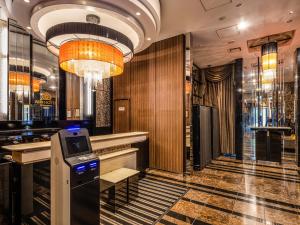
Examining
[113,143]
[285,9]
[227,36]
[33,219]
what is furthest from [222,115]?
[33,219]

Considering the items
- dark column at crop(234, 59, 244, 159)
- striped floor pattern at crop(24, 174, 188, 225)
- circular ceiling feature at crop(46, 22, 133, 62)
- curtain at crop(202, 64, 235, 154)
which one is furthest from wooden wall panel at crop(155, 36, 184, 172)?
curtain at crop(202, 64, 235, 154)

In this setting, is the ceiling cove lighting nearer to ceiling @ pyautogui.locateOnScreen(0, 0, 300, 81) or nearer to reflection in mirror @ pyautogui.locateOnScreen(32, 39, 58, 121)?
ceiling @ pyautogui.locateOnScreen(0, 0, 300, 81)

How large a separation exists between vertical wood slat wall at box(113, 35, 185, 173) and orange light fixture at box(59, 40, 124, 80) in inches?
84.0

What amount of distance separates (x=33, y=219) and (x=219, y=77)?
7011mm

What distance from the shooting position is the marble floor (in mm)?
2717

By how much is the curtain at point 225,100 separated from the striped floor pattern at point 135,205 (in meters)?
3.84

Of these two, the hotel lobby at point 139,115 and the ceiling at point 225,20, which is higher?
the ceiling at point 225,20

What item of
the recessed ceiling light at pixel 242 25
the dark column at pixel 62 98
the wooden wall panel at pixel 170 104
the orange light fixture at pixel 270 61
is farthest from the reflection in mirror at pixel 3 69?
the orange light fixture at pixel 270 61

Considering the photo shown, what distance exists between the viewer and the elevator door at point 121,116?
5.86m

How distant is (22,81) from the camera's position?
12.8 ft

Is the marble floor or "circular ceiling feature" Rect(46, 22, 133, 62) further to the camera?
"circular ceiling feature" Rect(46, 22, 133, 62)

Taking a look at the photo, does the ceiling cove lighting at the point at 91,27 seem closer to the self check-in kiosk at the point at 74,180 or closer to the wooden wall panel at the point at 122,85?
the self check-in kiosk at the point at 74,180

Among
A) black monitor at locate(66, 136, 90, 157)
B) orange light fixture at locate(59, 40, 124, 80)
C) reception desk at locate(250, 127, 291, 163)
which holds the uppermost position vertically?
orange light fixture at locate(59, 40, 124, 80)

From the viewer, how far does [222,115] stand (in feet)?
23.2
